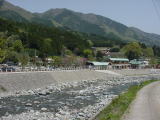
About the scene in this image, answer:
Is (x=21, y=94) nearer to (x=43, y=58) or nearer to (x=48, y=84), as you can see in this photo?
(x=48, y=84)

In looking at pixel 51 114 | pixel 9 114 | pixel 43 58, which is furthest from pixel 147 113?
pixel 43 58

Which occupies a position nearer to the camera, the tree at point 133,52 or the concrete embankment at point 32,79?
the concrete embankment at point 32,79

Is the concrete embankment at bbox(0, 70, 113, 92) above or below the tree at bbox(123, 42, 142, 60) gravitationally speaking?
below

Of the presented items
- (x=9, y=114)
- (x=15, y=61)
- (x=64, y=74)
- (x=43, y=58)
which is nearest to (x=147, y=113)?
(x=9, y=114)

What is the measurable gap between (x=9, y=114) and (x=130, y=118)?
995 centimetres

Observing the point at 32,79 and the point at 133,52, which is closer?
the point at 32,79

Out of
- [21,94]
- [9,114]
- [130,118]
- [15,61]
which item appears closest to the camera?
[130,118]

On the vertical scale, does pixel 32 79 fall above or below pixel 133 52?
below

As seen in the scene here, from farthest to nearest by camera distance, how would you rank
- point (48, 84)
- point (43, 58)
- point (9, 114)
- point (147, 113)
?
point (43, 58) < point (48, 84) < point (9, 114) < point (147, 113)

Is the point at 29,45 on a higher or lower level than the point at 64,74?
higher

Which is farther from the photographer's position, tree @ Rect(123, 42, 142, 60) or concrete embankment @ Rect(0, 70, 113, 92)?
tree @ Rect(123, 42, 142, 60)

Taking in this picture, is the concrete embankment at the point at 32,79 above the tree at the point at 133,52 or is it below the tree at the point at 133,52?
below

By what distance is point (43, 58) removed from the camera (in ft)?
401

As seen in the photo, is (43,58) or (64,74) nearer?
(64,74)
